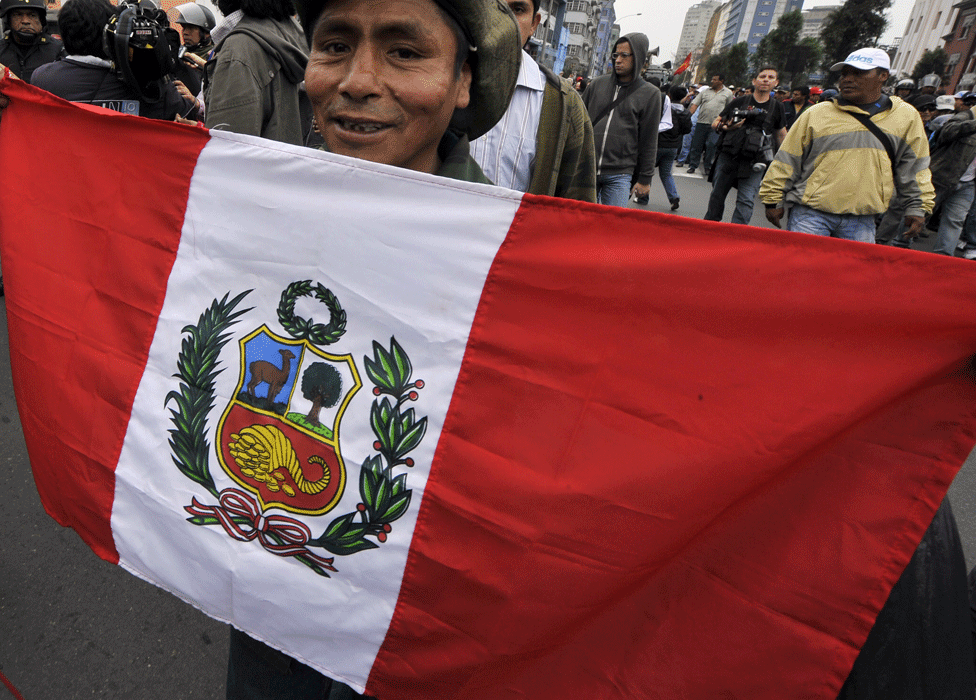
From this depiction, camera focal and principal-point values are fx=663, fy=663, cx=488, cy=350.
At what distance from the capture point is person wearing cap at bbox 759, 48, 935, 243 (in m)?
4.15

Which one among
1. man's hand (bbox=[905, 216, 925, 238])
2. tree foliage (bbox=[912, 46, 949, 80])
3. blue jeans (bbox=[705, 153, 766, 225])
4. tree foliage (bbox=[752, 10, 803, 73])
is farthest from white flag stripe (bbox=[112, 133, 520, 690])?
tree foliage (bbox=[752, 10, 803, 73])

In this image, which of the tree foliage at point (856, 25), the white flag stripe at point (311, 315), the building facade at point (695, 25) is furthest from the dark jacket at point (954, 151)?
the building facade at point (695, 25)

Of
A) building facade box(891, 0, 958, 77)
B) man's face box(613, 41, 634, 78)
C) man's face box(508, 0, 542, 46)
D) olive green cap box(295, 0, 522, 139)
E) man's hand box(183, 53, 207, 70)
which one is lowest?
man's hand box(183, 53, 207, 70)

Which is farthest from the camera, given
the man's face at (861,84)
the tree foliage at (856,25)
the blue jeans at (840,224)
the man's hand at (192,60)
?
the tree foliage at (856,25)

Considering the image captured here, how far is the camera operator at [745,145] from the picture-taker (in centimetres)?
652

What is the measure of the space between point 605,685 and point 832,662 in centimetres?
34

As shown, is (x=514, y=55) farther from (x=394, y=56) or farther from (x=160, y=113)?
(x=160, y=113)

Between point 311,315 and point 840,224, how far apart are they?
14.1ft

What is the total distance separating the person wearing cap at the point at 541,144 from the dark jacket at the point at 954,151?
6214 mm

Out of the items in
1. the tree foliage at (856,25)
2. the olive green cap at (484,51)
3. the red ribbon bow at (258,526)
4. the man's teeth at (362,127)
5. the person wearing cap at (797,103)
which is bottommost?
the red ribbon bow at (258,526)

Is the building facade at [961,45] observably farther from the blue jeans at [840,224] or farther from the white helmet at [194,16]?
the white helmet at [194,16]

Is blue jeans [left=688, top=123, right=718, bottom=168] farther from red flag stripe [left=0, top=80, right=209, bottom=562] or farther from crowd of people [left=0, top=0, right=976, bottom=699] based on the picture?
red flag stripe [left=0, top=80, right=209, bottom=562]

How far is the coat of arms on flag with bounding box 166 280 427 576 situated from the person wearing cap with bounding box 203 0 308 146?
1.60 meters

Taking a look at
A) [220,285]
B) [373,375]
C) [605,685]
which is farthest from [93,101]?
[605,685]
